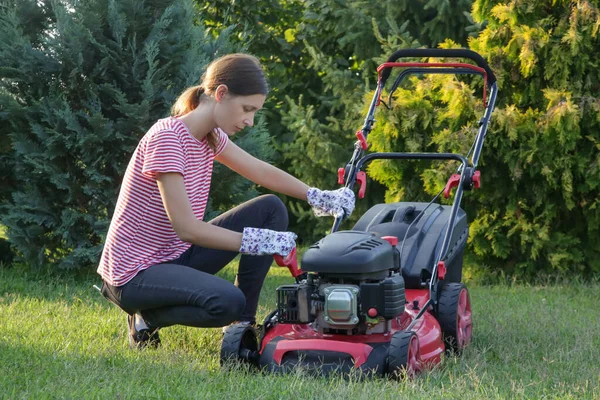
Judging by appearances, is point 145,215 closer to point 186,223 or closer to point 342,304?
point 186,223

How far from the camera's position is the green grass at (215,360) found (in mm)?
2879

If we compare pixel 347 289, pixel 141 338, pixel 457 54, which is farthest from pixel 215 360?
pixel 457 54

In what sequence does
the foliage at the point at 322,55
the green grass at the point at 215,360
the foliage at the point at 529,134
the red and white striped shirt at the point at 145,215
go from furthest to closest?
the foliage at the point at 322,55
the foliage at the point at 529,134
the red and white striped shirt at the point at 145,215
the green grass at the point at 215,360

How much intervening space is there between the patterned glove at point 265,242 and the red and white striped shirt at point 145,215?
1.30 feet

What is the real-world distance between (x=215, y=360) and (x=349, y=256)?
76cm

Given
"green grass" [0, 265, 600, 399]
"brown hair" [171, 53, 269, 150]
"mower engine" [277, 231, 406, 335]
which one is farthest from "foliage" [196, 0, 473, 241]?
"mower engine" [277, 231, 406, 335]

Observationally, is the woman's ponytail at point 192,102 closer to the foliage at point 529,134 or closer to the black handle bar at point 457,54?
the black handle bar at point 457,54

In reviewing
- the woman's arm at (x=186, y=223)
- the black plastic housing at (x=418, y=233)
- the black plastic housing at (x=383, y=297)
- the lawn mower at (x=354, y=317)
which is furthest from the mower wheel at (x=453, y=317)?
the woman's arm at (x=186, y=223)

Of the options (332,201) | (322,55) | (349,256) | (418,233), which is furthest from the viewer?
(322,55)

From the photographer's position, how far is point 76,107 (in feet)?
17.5

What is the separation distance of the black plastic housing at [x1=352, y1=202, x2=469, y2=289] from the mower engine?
523mm

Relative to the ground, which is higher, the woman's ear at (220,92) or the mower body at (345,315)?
the woman's ear at (220,92)

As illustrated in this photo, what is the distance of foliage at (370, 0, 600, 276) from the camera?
5.37 metres

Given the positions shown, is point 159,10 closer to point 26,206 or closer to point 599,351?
point 26,206
